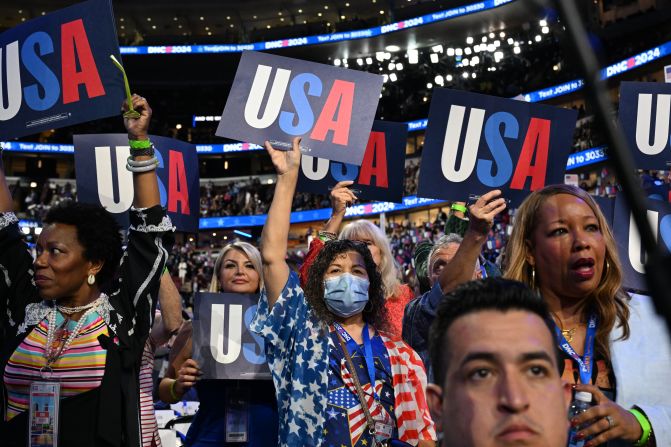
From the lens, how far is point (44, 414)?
263 centimetres

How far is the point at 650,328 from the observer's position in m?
2.26

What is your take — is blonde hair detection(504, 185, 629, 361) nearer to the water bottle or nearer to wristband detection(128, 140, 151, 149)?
the water bottle

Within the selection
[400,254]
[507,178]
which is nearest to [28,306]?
[507,178]

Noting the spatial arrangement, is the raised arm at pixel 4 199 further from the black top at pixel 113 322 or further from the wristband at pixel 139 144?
the wristband at pixel 139 144

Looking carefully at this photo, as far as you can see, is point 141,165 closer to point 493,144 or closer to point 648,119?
point 493,144

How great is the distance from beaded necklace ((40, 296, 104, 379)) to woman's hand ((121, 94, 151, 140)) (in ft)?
2.05

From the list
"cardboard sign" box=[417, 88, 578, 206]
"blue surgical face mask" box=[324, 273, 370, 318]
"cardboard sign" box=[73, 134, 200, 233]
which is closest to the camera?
"blue surgical face mask" box=[324, 273, 370, 318]

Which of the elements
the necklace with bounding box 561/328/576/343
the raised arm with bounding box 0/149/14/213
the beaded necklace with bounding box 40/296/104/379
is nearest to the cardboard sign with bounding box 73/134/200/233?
the raised arm with bounding box 0/149/14/213

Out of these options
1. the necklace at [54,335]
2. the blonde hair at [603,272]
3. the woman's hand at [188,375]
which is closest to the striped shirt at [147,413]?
the woman's hand at [188,375]

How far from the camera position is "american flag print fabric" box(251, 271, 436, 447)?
2.93 metres

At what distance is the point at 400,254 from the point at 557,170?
21.5 metres

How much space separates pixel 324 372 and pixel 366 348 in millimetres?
252

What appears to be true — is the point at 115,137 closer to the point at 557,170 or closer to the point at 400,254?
the point at 557,170

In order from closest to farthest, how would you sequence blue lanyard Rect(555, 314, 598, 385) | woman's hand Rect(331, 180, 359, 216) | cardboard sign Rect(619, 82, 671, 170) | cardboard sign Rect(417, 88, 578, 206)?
blue lanyard Rect(555, 314, 598, 385) → cardboard sign Rect(417, 88, 578, 206) → cardboard sign Rect(619, 82, 671, 170) → woman's hand Rect(331, 180, 359, 216)
